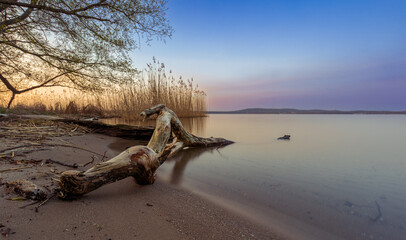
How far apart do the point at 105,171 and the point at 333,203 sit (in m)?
2.08

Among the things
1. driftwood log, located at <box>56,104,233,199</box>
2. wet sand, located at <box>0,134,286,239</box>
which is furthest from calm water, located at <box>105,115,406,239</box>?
driftwood log, located at <box>56,104,233,199</box>

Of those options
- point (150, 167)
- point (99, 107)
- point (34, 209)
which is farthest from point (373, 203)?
point (99, 107)

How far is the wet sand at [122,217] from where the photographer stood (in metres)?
0.95

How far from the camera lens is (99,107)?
13.6 m

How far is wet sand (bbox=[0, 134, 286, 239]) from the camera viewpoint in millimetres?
948

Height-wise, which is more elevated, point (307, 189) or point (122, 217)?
point (122, 217)

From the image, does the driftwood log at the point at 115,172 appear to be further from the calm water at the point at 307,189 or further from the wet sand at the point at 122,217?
the calm water at the point at 307,189

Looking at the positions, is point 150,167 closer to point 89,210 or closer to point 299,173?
point 89,210

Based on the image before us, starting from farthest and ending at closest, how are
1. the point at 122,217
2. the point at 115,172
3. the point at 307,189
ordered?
the point at 307,189
the point at 115,172
the point at 122,217

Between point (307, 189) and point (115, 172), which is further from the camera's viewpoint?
point (307, 189)

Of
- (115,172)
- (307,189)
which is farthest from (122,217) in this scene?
(307,189)

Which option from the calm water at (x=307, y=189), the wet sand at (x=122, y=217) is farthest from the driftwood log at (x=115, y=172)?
the calm water at (x=307, y=189)

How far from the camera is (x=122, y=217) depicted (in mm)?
1156

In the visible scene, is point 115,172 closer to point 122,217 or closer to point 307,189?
point 122,217
